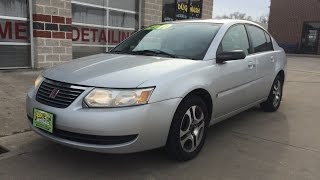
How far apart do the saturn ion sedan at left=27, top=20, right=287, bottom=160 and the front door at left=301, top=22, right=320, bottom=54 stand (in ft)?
88.1

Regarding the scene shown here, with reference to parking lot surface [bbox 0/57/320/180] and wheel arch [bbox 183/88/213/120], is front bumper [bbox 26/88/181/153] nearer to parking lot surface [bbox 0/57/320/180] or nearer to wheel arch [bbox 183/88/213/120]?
parking lot surface [bbox 0/57/320/180]

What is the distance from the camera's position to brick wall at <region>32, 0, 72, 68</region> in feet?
27.5

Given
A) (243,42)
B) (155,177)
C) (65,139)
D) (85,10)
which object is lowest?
(155,177)

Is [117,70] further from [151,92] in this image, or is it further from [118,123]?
[118,123]

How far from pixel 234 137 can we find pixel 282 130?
86 cm

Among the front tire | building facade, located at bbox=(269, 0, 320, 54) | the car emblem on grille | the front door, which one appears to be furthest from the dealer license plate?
the front door

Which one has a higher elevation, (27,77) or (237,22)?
(237,22)

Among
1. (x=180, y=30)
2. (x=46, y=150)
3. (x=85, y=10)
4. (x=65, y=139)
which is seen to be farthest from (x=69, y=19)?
(x=65, y=139)

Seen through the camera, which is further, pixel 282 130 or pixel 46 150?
pixel 282 130

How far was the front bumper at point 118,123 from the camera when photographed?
3.25 meters

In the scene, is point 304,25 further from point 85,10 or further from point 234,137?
point 234,137

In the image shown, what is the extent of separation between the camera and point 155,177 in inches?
137

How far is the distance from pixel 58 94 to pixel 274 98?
3.96 meters

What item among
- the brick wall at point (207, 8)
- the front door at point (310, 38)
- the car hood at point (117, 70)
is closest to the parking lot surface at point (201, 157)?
the car hood at point (117, 70)
